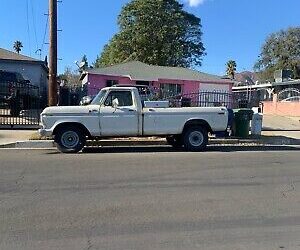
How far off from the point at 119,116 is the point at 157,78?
84.1 ft

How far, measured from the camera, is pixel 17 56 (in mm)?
39656

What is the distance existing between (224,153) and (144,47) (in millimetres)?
41807

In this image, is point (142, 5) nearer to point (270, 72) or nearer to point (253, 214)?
point (270, 72)

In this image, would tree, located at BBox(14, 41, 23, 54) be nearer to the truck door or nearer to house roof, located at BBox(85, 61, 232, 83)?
house roof, located at BBox(85, 61, 232, 83)

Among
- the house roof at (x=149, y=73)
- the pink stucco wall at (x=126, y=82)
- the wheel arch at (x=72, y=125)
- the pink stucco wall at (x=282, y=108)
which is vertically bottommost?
the wheel arch at (x=72, y=125)

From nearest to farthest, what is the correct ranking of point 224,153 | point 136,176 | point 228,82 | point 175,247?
point 175,247
point 136,176
point 224,153
point 228,82

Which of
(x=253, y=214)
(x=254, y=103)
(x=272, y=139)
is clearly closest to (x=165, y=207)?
(x=253, y=214)

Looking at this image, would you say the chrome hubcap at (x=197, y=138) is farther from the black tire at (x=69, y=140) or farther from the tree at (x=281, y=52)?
the tree at (x=281, y=52)

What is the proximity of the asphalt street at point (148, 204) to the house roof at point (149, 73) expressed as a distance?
27131mm

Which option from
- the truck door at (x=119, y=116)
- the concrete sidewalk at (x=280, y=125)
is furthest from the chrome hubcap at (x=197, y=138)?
the concrete sidewalk at (x=280, y=125)

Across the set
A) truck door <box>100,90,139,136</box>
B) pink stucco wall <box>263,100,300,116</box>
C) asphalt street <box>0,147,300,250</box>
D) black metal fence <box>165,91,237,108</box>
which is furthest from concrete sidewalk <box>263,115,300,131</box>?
asphalt street <box>0,147,300,250</box>

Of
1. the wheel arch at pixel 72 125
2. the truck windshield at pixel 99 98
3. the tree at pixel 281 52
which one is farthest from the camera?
the tree at pixel 281 52

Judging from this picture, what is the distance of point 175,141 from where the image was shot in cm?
1580

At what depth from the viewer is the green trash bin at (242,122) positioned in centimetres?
1830
